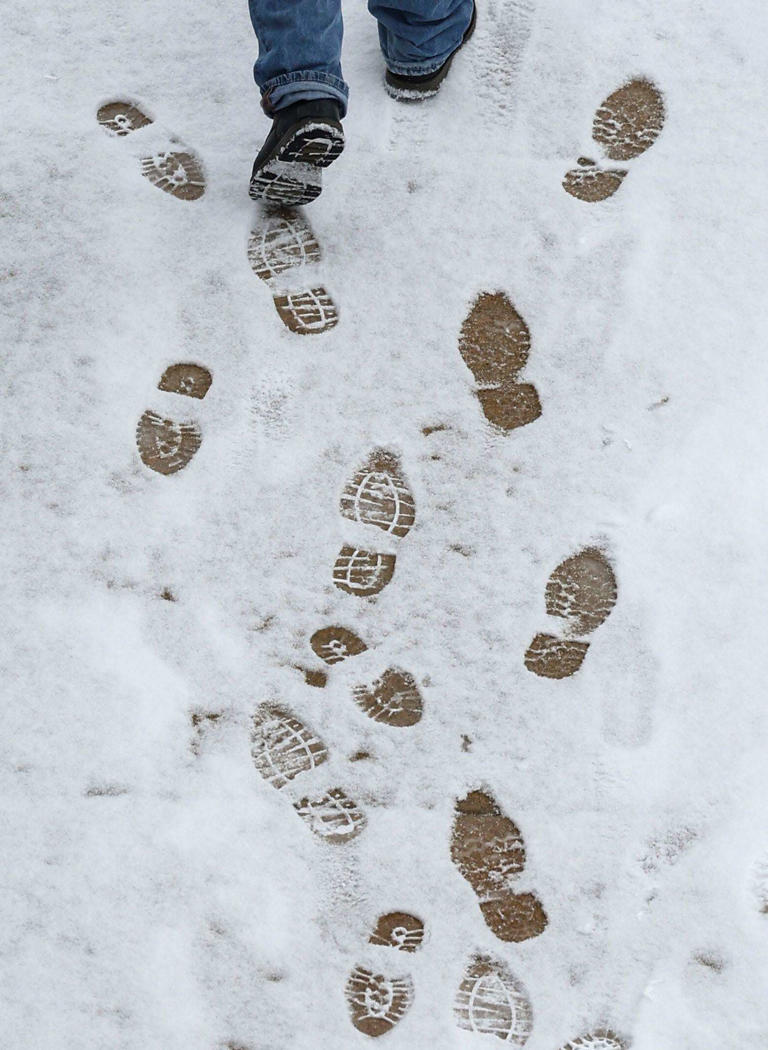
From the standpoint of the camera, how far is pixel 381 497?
1442 millimetres

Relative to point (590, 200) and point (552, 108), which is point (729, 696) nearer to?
point (590, 200)

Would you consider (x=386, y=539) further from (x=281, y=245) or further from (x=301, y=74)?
(x=301, y=74)

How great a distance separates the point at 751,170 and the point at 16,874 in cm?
161

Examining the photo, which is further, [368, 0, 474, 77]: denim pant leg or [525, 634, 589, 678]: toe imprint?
[368, 0, 474, 77]: denim pant leg

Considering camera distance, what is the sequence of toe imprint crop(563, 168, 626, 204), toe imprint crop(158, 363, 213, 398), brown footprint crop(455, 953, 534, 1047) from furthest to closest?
toe imprint crop(563, 168, 626, 204) → toe imprint crop(158, 363, 213, 398) → brown footprint crop(455, 953, 534, 1047)

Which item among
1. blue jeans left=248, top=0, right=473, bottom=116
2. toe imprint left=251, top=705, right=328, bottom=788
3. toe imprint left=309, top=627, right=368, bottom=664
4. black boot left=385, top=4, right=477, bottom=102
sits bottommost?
toe imprint left=251, top=705, right=328, bottom=788

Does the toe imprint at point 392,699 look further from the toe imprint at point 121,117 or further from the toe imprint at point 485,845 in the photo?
the toe imprint at point 121,117

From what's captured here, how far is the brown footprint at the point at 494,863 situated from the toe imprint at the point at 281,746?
8.8 inches

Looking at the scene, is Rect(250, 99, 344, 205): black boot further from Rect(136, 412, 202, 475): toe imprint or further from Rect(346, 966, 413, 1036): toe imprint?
Rect(346, 966, 413, 1036): toe imprint

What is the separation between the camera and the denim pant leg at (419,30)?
1480 millimetres

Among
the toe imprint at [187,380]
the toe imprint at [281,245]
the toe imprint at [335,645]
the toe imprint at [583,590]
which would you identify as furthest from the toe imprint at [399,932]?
the toe imprint at [281,245]

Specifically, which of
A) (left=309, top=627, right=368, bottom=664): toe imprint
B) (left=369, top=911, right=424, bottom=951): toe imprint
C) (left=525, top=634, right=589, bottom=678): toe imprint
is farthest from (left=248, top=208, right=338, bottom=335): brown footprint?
(left=369, top=911, right=424, bottom=951): toe imprint

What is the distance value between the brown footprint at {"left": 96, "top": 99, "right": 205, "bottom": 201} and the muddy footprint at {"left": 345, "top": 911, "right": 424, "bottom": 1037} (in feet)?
3.94

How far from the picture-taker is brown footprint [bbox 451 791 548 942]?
4.19 ft
